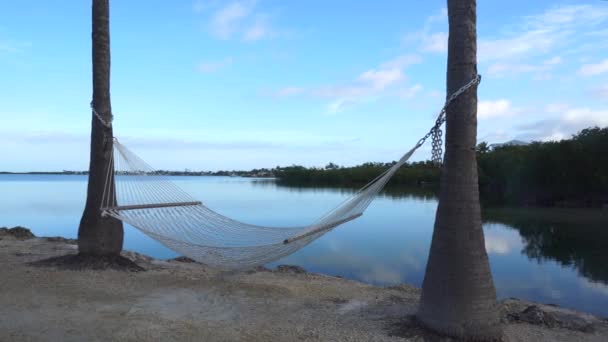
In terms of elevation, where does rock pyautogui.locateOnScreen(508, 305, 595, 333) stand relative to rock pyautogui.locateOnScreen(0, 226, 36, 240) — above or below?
above

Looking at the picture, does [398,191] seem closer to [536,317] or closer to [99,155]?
[99,155]

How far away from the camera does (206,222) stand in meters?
4.94

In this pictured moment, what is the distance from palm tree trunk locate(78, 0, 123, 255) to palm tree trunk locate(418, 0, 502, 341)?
133 inches

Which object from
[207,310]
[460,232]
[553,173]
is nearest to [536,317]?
[460,232]

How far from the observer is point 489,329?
277 cm

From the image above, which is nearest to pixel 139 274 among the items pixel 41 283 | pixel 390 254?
pixel 41 283

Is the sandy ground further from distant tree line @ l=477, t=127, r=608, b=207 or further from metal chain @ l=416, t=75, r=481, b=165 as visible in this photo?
distant tree line @ l=477, t=127, r=608, b=207

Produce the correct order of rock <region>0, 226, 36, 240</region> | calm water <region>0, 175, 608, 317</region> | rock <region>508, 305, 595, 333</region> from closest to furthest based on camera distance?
rock <region>508, 305, 595, 333</region>
calm water <region>0, 175, 608, 317</region>
rock <region>0, 226, 36, 240</region>

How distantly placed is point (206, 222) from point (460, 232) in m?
2.86

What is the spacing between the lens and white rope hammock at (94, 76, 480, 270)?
3391 mm

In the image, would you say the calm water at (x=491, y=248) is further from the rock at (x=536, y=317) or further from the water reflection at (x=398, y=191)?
the water reflection at (x=398, y=191)

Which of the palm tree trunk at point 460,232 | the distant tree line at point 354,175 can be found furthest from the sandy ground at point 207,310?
the distant tree line at point 354,175

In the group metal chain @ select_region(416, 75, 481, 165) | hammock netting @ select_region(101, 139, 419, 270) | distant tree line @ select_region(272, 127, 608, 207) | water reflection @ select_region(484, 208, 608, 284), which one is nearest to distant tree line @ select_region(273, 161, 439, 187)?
distant tree line @ select_region(272, 127, 608, 207)

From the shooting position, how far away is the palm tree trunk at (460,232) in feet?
9.07
